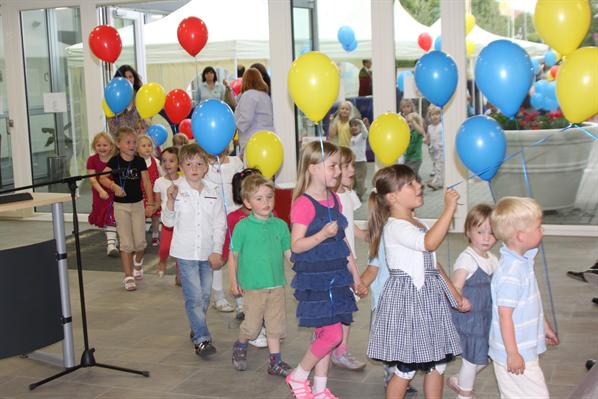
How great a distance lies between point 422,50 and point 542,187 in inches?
72.4

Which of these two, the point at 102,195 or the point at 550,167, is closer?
the point at 102,195

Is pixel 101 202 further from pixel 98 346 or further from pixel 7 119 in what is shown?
pixel 7 119

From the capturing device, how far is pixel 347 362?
484 centimetres

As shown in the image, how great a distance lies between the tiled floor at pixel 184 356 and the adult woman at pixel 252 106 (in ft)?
5.90

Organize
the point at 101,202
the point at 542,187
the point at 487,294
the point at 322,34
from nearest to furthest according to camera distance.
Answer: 1. the point at 487,294
2. the point at 101,202
3. the point at 542,187
4. the point at 322,34

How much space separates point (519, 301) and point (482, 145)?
118cm

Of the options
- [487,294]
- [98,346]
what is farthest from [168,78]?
[487,294]

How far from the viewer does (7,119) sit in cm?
1085

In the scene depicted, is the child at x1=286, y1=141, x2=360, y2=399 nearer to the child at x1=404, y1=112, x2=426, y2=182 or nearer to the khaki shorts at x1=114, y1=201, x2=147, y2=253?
the khaki shorts at x1=114, y1=201, x2=147, y2=253

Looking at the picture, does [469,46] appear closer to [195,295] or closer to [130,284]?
[130,284]

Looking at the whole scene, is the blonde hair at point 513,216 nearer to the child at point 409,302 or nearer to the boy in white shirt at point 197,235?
the child at point 409,302

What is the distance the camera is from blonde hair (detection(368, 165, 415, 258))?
12.6ft

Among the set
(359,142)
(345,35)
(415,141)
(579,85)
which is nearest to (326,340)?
(579,85)

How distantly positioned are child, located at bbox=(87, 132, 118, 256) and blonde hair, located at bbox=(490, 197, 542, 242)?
4197 millimetres
